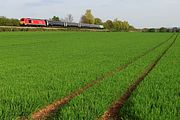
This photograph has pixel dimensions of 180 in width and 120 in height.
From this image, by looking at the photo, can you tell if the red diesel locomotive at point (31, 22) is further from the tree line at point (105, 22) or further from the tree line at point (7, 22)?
the tree line at point (105, 22)

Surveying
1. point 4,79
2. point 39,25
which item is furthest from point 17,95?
point 39,25

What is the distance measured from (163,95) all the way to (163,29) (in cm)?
16508

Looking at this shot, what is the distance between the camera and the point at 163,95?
9.77 m

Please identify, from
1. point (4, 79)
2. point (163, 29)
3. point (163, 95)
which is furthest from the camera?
point (163, 29)

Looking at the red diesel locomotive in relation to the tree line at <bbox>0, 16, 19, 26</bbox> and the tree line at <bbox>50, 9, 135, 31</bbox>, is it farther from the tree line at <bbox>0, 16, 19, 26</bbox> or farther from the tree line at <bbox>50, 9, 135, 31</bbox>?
the tree line at <bbox>50, 9, 135, 31</bbox>

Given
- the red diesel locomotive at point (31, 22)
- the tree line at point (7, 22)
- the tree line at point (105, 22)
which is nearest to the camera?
the red diesel locomotive at point (31, 22)

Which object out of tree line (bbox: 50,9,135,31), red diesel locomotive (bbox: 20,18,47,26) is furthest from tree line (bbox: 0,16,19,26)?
tree line (bbox: 50,9,135,31)

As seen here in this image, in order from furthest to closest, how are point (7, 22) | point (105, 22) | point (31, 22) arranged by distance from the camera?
point (105, 22), point (7, 22), point (31, 22)

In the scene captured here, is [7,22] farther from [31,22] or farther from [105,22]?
[105,22]

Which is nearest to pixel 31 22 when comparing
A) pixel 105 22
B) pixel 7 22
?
pixel 7 22

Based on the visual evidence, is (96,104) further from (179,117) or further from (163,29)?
(163,29)

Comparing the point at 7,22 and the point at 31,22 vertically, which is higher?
the point at 31,22

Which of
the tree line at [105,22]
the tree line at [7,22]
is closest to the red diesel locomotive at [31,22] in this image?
the tree line at [7,22]

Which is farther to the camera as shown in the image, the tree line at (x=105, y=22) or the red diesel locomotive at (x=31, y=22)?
the tree line at (x=105, y=22)
